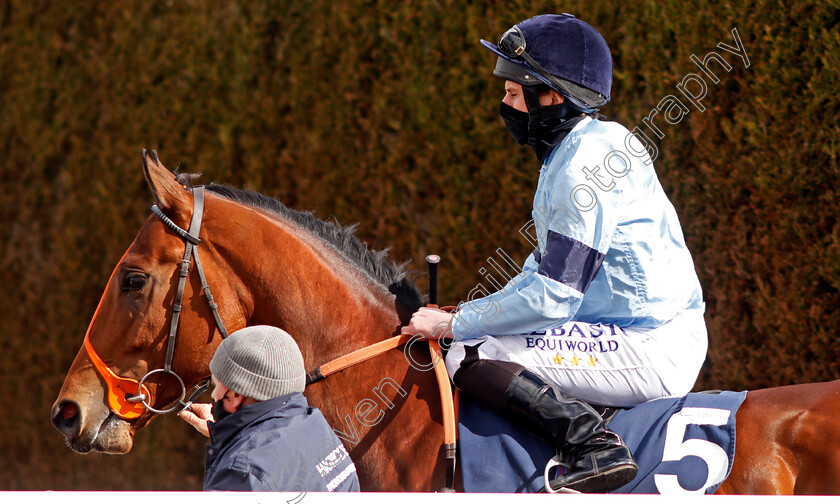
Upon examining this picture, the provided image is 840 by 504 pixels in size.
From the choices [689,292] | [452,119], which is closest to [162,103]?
[452,119]

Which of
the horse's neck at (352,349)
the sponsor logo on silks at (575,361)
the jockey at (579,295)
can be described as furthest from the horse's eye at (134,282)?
the sponsor logo on silks at (575,361)

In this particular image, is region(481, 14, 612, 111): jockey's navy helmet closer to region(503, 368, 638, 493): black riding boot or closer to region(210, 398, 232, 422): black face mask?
region(503, 368, 638, 493): black riding boot

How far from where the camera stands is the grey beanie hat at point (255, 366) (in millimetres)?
1866

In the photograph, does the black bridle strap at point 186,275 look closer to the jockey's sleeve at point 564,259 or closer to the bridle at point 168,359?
the bridle at point 168,359

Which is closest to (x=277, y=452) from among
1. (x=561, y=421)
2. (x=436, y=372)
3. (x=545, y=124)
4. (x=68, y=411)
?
(x=436, y=372)

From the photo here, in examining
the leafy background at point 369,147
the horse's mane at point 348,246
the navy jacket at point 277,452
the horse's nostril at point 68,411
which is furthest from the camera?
the leafy background at point 369,147

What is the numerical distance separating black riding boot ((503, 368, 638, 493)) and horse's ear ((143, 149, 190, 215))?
4.14 feet

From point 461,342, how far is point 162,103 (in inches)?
149

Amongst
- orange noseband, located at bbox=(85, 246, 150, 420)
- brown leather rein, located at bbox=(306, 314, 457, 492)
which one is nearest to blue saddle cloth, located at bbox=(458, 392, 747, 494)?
brown leather rein, located at bbox=(306, 314, 457, 492)

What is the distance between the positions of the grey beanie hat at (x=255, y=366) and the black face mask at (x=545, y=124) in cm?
107

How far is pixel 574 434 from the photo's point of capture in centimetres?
210

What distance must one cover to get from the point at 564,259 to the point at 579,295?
0.12 meters

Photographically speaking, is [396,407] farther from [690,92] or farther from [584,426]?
[690,92]

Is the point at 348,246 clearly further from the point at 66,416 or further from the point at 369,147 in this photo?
the point at 369,147
